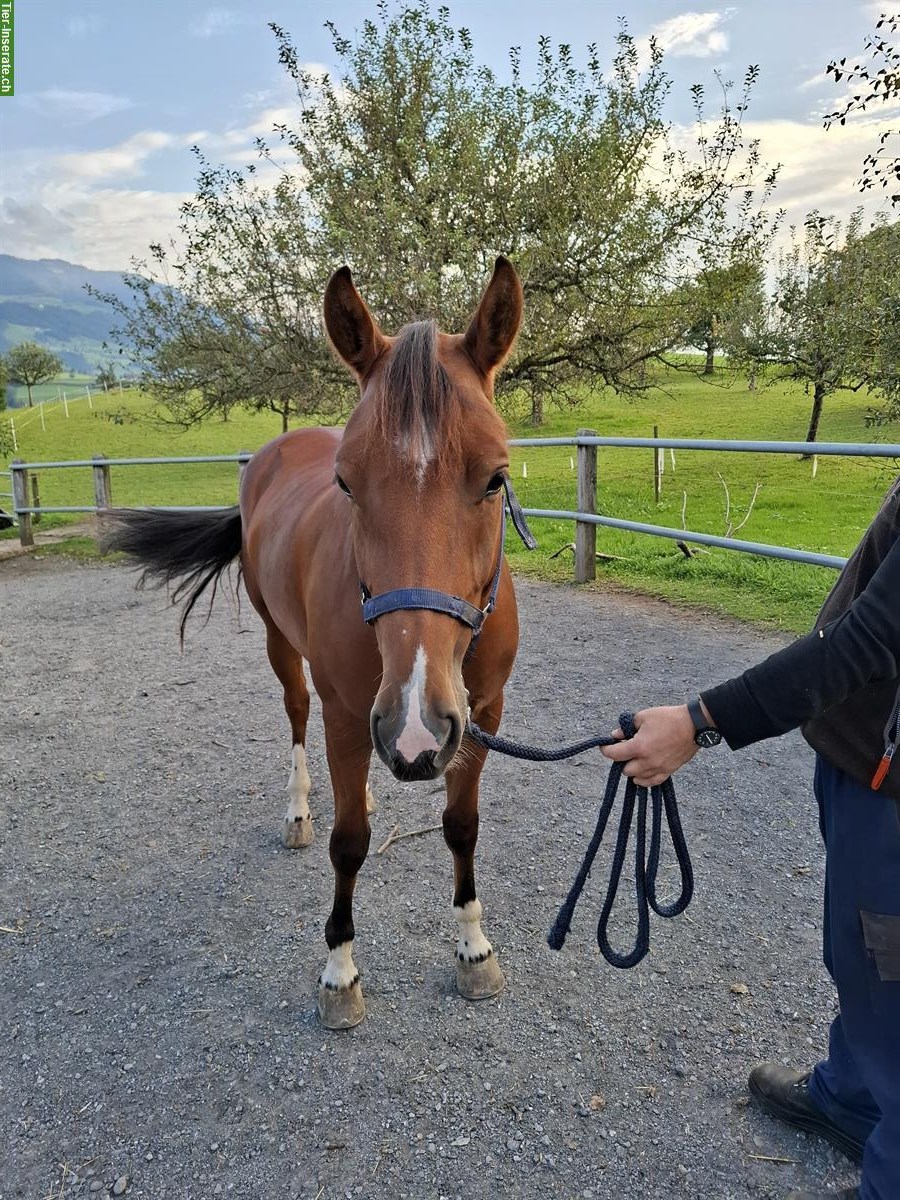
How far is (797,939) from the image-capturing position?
247 centimetres

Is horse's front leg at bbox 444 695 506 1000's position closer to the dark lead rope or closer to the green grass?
the dark lead rope

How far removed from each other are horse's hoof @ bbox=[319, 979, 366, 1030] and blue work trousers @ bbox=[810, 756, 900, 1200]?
1.40m

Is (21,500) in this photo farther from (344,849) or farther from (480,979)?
(480,979)

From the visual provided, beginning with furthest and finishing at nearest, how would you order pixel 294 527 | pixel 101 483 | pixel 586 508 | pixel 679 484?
pixel 679 484 → pixel 101 483 → pixel 586 508 → pixel 294 527

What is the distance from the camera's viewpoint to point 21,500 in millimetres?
10117

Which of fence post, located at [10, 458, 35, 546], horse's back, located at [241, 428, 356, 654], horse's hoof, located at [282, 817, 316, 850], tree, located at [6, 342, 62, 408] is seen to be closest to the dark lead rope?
horse's back, located at [241, 428, 356, 654]

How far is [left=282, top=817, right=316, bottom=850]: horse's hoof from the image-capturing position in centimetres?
318

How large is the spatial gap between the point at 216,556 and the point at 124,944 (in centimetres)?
227

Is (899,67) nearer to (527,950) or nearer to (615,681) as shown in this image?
(615,681)

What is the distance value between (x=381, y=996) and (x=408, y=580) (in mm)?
1597

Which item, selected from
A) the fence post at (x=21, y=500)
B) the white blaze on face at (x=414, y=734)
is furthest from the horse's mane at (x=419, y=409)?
the fence post at (x=21, y=500)

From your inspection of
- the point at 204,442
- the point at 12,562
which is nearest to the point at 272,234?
the point at 12,562

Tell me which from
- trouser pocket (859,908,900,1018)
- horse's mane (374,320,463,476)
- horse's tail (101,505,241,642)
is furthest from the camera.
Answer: horse's tail (101,505,241,642)

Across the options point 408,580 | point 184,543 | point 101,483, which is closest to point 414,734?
point 408,580
